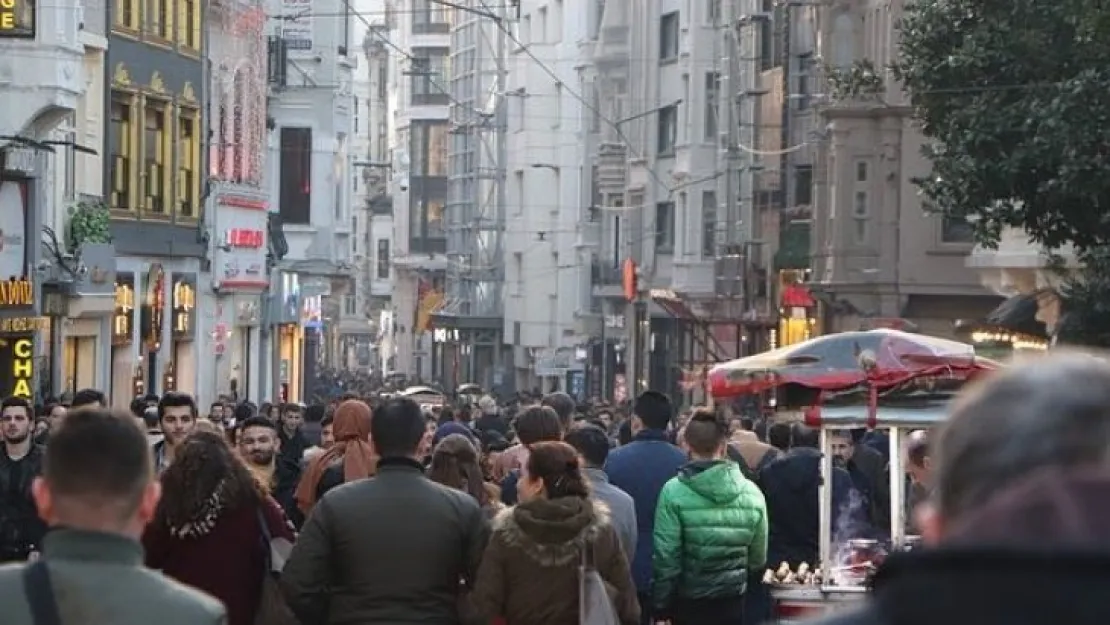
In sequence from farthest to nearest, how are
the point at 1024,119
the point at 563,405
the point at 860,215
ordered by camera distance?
1. the point at 860,215
2. the point at 1024,119
3. the point at 563,405

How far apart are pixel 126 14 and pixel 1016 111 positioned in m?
18.9

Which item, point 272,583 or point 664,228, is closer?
point 272,583

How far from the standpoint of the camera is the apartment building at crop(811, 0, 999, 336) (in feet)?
147

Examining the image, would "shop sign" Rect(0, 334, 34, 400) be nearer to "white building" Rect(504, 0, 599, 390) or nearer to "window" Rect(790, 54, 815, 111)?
"window" Rect(790, 54, 815, 111)

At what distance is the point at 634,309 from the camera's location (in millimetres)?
74125

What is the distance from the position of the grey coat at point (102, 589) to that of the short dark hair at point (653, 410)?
9.32 metres

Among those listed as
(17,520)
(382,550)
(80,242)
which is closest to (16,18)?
(80,242)

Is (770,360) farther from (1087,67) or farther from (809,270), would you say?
(809,270)

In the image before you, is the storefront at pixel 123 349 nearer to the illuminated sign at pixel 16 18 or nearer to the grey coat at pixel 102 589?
the illuminated sign at pixel 16 18

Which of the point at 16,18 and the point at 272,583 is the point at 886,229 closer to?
the point at 16,18

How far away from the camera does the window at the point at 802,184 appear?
54.1 metres

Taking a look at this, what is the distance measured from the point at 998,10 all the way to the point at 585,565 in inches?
670

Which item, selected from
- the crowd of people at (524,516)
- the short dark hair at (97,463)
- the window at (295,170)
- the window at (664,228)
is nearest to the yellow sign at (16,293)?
the crowd of people at (524,516)

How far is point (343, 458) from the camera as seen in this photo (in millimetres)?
13461
